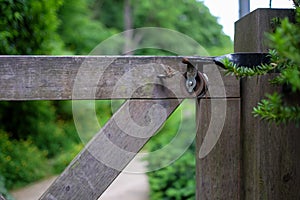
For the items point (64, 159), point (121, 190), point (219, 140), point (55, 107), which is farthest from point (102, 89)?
point (55, 107)

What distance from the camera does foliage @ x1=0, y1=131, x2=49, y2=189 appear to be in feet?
17.2

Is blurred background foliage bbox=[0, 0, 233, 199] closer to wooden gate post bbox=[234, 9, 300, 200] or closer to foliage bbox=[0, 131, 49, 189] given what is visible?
foliage bbox=[0, 131, 49, 189]

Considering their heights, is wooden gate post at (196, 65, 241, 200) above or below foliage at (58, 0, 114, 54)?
below

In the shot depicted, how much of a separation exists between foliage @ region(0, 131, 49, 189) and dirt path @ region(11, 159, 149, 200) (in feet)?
0.59

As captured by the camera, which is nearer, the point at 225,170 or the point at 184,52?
the point at 225,170

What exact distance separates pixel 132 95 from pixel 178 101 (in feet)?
0.43

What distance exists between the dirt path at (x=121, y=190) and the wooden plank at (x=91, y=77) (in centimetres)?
333

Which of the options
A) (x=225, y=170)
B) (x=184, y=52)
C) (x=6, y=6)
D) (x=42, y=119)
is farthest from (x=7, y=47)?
(x=42, y=119)

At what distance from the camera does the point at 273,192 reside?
1.06 metres

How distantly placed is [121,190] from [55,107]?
10.4 feet

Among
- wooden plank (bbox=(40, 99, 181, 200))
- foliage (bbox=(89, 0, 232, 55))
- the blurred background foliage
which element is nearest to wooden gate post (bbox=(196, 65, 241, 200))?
wooden plank (bbox=(40, 99, 181, 200))

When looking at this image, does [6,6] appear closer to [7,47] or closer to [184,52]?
[7,47]

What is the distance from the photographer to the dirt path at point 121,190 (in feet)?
14.5

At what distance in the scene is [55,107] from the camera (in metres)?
7.30
